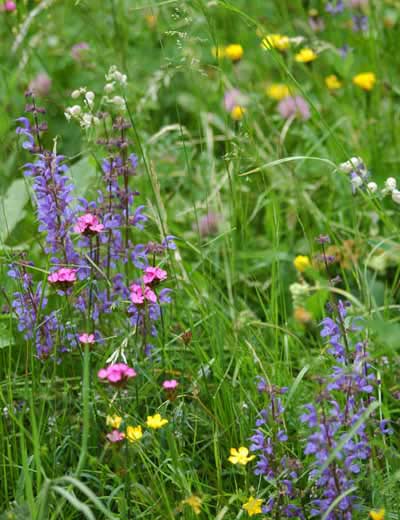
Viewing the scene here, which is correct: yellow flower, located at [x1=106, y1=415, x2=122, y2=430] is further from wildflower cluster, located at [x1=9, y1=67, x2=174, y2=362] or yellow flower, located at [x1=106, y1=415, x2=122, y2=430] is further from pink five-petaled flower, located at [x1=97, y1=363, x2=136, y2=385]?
Result: wildflower cluster, located at [x1=9, y1=67, x2=174, y2=362]

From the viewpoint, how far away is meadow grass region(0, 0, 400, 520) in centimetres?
160

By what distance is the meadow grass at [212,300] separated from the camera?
5.24ft

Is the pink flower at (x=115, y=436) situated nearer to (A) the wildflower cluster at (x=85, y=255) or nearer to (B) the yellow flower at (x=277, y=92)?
(A) the wildflower cluster at (x=85, y=255)

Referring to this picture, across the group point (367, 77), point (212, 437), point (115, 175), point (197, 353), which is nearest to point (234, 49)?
point (367, 77)

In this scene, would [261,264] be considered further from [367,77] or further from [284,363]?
[367,77]

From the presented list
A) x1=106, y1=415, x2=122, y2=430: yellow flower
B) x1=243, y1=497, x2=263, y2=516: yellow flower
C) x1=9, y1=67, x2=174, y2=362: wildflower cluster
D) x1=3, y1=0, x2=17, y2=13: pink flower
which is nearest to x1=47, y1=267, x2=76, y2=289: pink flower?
x1=9, y1=67, x2=174, y2=362: wildflower cluster

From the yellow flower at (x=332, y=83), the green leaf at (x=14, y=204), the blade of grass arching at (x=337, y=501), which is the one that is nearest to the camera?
the blade of grass arching at (x=337, y=501)

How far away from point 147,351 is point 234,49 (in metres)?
1.26

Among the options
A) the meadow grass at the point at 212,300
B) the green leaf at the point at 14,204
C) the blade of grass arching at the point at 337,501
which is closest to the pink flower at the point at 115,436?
the meadow grass at the point at 212,300

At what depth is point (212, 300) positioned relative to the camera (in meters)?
1.89

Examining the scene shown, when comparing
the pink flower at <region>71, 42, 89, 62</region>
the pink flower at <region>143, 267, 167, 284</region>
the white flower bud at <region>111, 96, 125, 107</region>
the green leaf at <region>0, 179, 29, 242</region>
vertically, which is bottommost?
the green leaf at <region>0, 179, 29, 242</region>

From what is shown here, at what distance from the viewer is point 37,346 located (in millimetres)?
1846

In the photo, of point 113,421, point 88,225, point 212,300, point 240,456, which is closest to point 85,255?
point 88,225

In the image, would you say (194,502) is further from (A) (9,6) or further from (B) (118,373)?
(A) (9,6)
